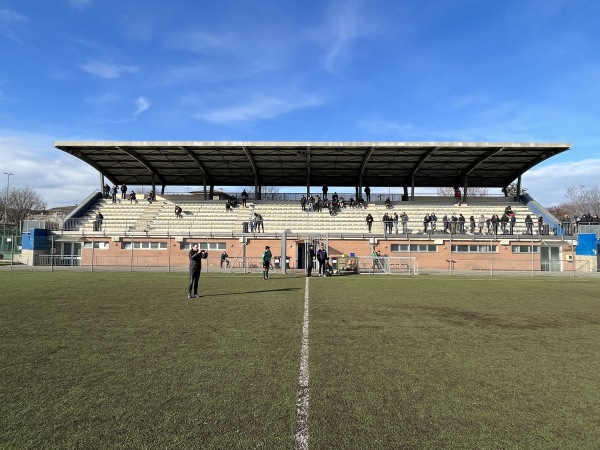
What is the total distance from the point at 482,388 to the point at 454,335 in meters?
3.10

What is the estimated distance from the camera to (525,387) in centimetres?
519

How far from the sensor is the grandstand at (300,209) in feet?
105

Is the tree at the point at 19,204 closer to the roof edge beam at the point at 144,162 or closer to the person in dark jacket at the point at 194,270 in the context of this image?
the roof edge beam at the point at 144,162

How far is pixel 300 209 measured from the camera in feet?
133

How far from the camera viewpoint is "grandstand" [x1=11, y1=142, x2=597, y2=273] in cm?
3192

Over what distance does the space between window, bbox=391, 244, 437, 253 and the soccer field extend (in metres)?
21.5

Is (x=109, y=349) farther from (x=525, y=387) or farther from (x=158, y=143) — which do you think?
(x=158, y=143)

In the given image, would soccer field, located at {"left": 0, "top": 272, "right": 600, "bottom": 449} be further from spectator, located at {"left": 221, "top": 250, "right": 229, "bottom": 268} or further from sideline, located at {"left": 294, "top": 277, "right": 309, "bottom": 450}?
spectator, located at {"left": 221, "top": 250, "right": 229, "bottom": 268}

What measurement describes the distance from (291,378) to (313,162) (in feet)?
119

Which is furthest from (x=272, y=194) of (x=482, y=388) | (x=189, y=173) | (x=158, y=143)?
(x=482, y=388)

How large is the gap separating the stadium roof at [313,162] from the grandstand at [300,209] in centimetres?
→ 10

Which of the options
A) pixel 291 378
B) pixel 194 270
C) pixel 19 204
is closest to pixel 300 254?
pixel 194 270

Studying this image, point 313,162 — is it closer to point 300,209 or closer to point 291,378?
point 300,209

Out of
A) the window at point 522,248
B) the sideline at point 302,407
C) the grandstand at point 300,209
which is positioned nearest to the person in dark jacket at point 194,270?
the sideline at point 302,407
